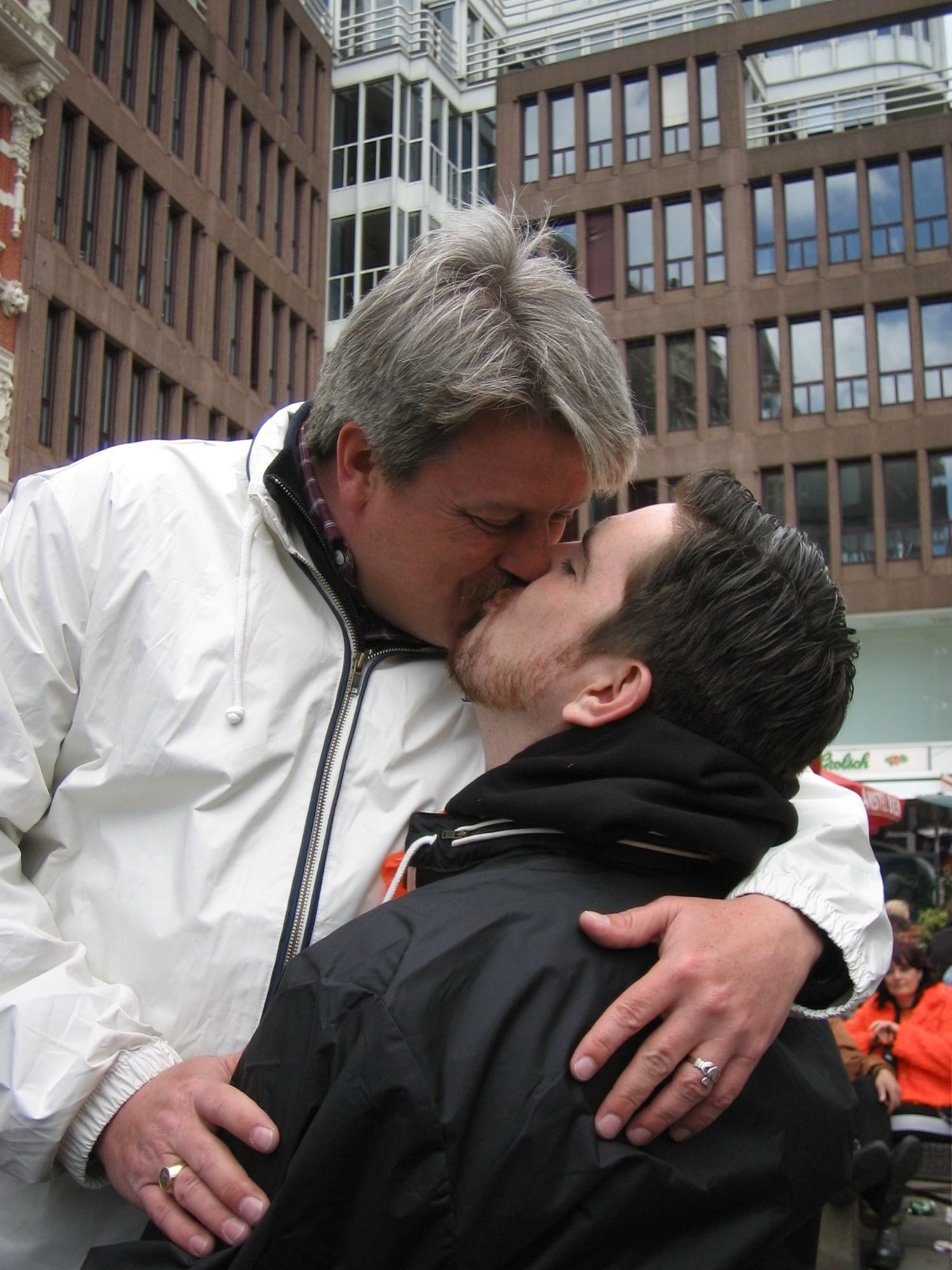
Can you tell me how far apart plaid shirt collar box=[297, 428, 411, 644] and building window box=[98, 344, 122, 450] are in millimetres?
19826

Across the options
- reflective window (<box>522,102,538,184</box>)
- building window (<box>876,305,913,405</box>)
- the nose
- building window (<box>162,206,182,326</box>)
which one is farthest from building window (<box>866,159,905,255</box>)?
the nose

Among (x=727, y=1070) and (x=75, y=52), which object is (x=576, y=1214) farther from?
(x=75, y=52)

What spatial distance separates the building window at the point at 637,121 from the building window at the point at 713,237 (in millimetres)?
1745

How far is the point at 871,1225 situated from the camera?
672 cm

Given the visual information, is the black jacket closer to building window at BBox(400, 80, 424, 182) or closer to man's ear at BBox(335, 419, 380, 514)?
man's ear at BBox(335, 419, 380, 514)

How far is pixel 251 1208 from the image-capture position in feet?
4.71

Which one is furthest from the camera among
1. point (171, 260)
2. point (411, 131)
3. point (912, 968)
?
point (411, 131)

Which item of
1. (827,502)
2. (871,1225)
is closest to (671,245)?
(827,502)

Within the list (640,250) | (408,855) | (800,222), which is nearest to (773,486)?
(800,222)

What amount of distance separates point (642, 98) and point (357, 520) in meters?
29.4

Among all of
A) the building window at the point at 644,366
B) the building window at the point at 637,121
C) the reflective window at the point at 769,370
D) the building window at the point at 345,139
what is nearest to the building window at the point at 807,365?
the reflective window at the point at 769,370

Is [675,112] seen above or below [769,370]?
above

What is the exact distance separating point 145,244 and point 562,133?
37.6 feet

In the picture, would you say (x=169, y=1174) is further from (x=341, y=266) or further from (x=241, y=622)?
(x=341, y=266)
